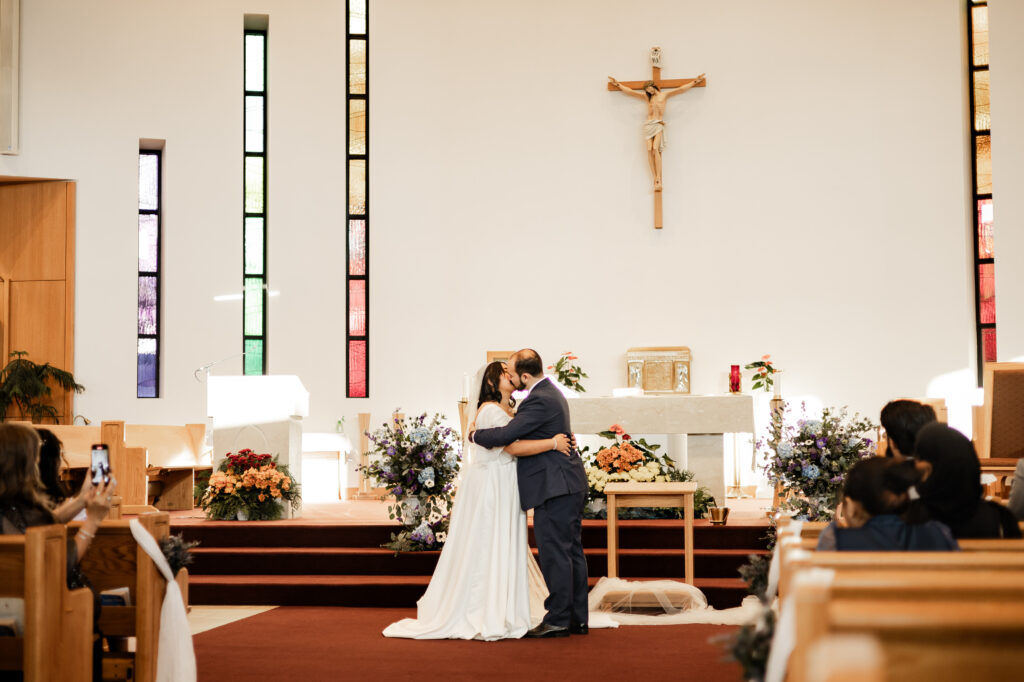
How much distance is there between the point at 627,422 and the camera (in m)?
8.91

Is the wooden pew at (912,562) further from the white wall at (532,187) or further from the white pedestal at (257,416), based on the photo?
the white wall at (532,187)

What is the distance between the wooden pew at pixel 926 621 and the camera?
6.58 ft

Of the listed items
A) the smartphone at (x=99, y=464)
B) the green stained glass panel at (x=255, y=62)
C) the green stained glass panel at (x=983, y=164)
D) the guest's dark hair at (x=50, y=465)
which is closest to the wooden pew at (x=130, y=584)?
the guest's dark hair at (x=50, y=465)

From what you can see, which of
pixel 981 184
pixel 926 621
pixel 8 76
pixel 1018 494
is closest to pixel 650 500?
pixel 1018 494

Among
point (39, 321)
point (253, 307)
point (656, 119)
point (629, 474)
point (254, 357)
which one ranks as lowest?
point (629, 474)

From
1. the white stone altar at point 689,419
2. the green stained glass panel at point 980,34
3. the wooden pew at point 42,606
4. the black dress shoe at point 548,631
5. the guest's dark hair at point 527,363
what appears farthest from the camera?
the green stained glass panel at point 980,34

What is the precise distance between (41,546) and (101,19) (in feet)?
30.5

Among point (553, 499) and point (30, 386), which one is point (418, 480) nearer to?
point (553, 499)

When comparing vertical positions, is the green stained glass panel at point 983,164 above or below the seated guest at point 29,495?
above

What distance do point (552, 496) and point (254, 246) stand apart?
22.7 ft

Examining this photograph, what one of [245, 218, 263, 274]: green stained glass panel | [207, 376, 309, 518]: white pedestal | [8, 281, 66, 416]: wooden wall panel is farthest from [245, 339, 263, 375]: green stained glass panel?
[207, 376, 309, 518]: white pedestal

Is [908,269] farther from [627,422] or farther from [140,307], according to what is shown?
[140,307]

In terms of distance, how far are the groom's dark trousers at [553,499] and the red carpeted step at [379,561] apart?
1523mm

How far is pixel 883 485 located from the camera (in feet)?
10.0
